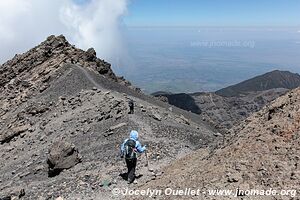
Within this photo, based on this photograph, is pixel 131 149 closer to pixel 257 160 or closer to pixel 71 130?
pixel 257 160

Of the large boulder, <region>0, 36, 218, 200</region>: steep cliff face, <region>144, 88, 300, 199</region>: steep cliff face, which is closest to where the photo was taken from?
<region>144, 88, 300, 199</region>: steep cliff face

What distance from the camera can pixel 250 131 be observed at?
51.5 feet

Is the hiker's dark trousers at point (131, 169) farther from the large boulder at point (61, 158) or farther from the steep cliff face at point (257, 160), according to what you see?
the large boulder at point (61, 158)

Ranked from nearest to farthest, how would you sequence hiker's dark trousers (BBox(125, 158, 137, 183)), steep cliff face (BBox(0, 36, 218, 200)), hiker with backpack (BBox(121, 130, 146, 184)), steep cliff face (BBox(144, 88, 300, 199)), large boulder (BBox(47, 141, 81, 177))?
steep cliff face (BBox(144, 88, 300, 199)) → hiker with backpack (BBox(121, 130, 146, 184)) → hiker's dark trousers (BBox(125, 158, 137, 183)) → steep cliff face (BBox(0, 36, 218, 200)) → large boulder (BBox(47, 141, 81, 177))

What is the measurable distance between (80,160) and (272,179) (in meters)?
14.2

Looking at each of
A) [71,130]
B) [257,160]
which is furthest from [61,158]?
[257,160]

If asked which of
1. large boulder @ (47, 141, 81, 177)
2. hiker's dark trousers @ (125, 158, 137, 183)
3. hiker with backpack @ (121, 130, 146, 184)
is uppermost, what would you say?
hiker with backpack @ (121, 130, 146, 184)

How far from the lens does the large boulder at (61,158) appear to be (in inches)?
925

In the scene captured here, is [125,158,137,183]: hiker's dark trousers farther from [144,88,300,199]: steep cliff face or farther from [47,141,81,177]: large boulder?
[47,141,81,177]: large boulder

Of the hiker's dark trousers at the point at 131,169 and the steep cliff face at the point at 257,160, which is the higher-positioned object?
the steep cliff face at the point at 257,160

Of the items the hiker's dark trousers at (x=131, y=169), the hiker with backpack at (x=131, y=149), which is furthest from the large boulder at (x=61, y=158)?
the hiker with backpack at (x=131, y=149)

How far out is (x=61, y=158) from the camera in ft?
77.9

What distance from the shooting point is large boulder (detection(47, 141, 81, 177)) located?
23484mm

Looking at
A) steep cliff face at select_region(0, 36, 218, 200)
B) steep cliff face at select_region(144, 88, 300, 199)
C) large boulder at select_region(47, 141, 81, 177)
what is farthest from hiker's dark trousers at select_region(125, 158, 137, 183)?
large boulder at select_region(47, 141, 81, 177)
